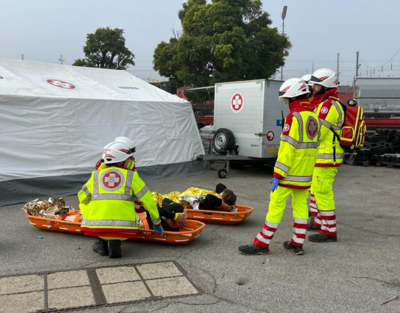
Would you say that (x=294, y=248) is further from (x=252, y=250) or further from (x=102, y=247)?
(x=102, y=247)

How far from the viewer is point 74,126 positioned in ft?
29.8

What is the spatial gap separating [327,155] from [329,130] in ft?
1.19

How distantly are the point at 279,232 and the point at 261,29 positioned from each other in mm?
16388

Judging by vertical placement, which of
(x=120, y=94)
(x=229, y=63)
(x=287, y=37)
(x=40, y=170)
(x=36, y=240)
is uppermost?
(x=287, y=37)

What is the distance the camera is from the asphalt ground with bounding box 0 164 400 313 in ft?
12.0

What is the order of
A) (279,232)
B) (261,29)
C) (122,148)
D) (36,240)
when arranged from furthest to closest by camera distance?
(261,29) → (279,232) → (36,240) → (122,148)

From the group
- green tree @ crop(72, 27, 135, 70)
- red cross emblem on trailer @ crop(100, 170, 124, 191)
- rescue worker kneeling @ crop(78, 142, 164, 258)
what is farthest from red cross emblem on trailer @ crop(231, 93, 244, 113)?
green tree @ crop(72, 27, 135, 70)

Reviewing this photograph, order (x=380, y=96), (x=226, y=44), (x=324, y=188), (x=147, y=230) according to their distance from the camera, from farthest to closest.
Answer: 1. (x=226, y=44)
2. (x=380, y=96)
3. (x=324, y=188)
4. (x=147, y=230)

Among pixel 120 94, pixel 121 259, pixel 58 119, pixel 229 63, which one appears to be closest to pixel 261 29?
pixel 229 63

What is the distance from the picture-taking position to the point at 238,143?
37.8 ft

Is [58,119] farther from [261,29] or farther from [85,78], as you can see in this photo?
[261,29]

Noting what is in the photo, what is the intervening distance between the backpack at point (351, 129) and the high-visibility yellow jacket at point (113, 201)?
281 cm

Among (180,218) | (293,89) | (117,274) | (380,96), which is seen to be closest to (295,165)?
(293,89)

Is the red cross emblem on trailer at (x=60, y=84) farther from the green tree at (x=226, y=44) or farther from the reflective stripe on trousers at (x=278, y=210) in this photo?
the green tree at (x=226, y=44)
